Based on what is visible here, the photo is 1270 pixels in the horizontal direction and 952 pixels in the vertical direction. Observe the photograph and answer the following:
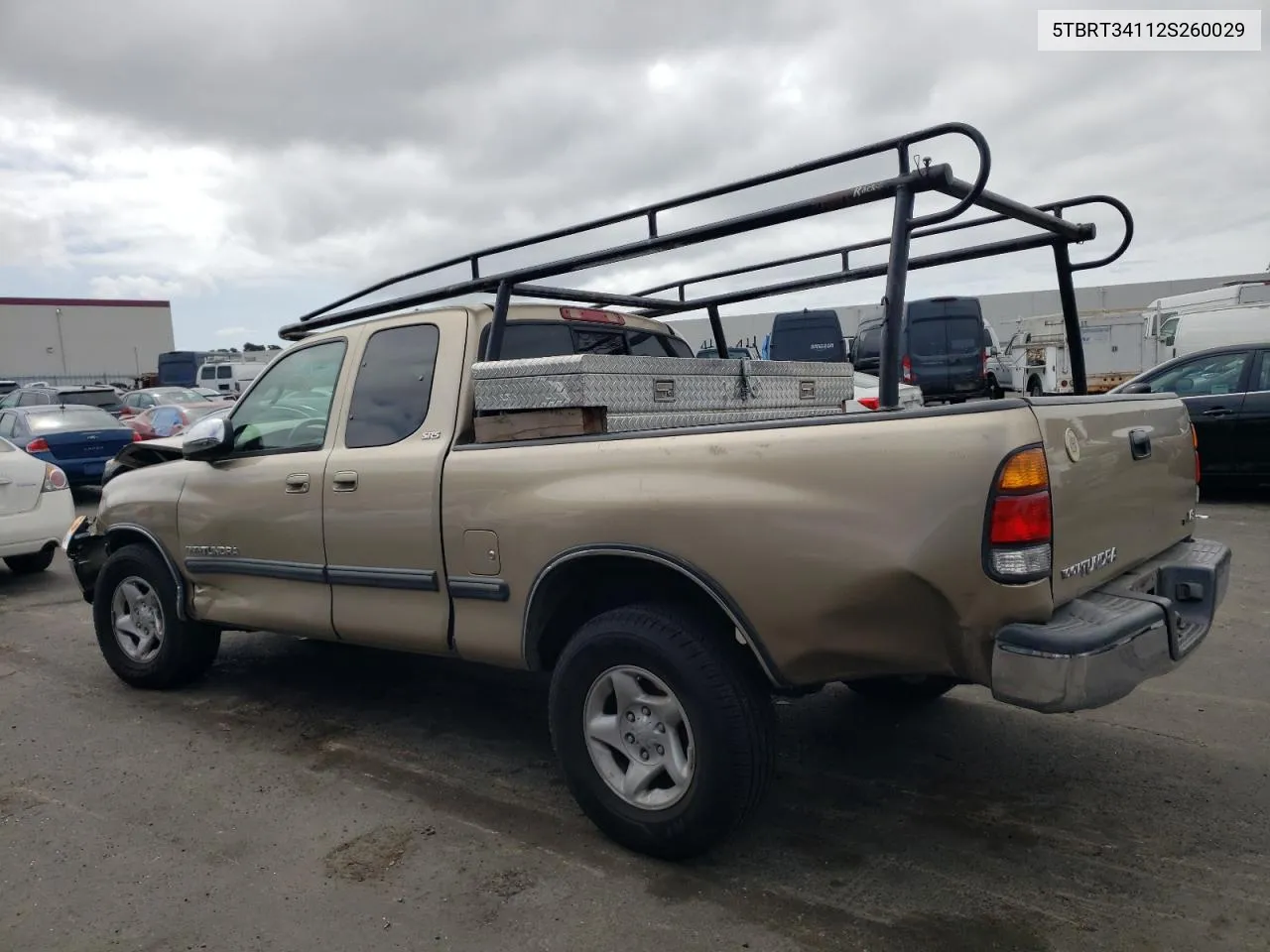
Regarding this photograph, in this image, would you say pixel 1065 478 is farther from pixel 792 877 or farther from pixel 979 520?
pixel 792 877

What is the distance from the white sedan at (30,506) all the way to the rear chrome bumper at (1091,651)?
7.99m

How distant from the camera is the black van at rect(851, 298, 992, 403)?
50.1ft

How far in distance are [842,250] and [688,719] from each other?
221 cm

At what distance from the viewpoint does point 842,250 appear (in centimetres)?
407

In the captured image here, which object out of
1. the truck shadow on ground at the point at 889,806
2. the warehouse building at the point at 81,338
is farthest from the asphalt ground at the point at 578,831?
the warehouse building at the point at 81,338

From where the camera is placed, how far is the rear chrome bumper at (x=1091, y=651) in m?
2.41

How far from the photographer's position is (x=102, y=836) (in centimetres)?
337

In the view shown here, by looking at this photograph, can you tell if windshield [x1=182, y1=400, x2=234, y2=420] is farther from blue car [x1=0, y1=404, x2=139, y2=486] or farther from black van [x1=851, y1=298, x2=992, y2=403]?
black van [x1=851, y1=298, x2=992, y2=403]

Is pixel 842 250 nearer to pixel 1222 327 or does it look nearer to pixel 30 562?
pixel 30 562

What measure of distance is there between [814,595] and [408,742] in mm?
2266

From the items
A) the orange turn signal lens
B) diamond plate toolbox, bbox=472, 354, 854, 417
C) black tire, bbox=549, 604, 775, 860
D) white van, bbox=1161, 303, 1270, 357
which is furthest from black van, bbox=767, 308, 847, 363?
the orange turn signal lens

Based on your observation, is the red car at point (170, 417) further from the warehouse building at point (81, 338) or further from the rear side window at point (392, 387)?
the warehouse building at point (81, 338)

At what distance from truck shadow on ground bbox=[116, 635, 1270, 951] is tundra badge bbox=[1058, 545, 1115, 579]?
0.95 meters

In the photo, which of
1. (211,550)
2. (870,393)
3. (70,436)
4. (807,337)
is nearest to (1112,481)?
(211,550)
